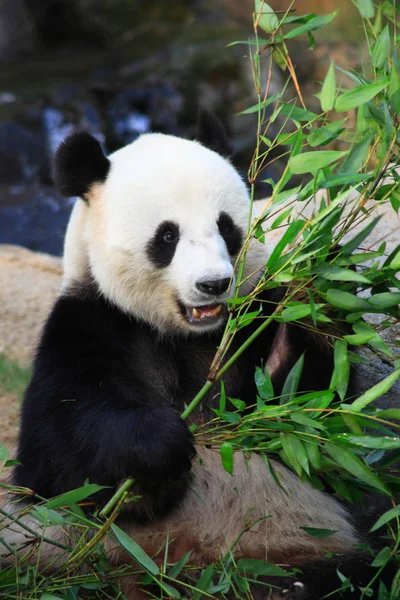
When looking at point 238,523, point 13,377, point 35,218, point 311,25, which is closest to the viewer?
point 311,25

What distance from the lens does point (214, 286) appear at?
246 centimetres

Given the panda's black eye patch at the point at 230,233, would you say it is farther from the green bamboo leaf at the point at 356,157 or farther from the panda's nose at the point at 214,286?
the green bamboo leaf at the point at 356,157

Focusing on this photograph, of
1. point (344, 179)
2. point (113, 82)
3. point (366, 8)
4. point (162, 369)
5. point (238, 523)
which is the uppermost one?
point (366, 8)

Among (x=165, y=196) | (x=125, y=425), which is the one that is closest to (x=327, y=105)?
(x=165, y=196)

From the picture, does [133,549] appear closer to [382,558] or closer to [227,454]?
[227,454]

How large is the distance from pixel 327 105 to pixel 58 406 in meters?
1.24

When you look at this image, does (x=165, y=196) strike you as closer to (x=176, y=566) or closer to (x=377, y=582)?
(x=176, y=566)

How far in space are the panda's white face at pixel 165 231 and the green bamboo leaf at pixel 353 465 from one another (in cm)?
67

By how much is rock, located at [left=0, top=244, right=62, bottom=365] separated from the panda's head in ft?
5.09

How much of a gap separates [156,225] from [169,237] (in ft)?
0.19

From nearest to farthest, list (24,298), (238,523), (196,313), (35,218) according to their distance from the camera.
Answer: (238,523), (196,313), (24,298), (35,218)

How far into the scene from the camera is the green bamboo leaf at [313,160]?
2057 mm

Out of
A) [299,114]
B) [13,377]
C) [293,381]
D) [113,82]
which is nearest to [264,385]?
[293,381]

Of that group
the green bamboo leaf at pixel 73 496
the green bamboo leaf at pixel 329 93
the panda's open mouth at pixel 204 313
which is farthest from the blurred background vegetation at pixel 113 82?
the green bamboo leaf at pixel 73 496
